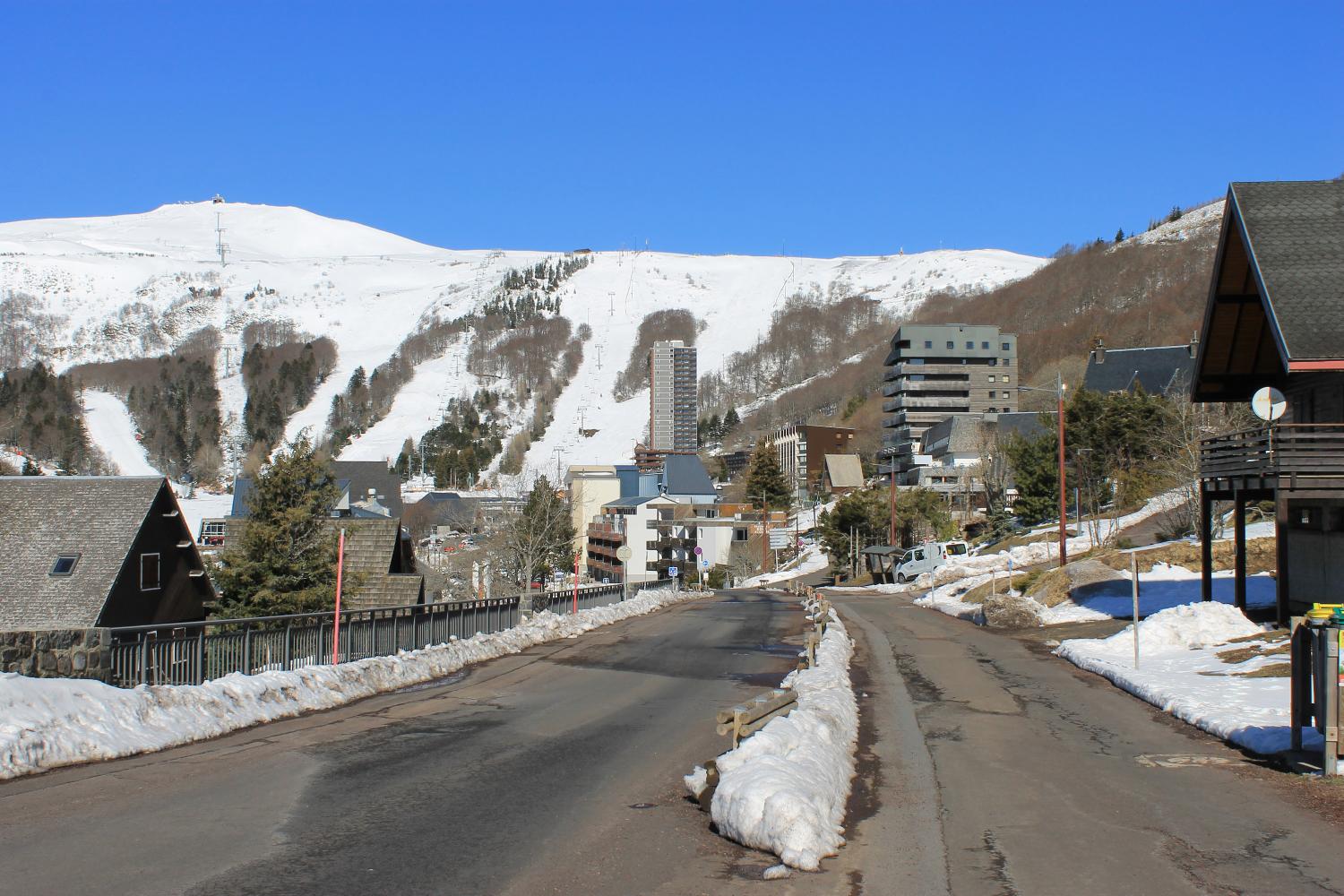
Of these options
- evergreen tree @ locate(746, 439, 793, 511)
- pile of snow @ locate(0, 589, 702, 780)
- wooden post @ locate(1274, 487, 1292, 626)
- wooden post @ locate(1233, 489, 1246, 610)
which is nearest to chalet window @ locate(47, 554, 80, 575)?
pile of snow @ locate(0, 589, 702, 780)

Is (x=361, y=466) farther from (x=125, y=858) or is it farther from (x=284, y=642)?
(x=125, y=858)

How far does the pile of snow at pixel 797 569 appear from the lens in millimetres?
85950

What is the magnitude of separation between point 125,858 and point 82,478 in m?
27.8

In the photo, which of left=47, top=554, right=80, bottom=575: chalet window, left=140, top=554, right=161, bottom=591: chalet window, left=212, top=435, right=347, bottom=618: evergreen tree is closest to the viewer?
left=47, top=554, right=80, bottom=575: chalet window

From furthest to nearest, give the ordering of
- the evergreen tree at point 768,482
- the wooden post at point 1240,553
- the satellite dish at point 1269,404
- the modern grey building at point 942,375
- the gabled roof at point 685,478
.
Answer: the modern grey building at point 942,375 → the gabled roof at point 685,478 → the evergreen tree at point 768,482 → the wooden post at point 1240,553 → the satellite dish at point 1269,404

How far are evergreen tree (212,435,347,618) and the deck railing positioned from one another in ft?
69.6

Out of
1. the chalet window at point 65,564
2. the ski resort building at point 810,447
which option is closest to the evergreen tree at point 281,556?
the chalet window at point 65,564

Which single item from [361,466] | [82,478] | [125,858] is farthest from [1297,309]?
[361,466]

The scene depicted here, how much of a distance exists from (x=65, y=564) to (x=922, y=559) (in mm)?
45772

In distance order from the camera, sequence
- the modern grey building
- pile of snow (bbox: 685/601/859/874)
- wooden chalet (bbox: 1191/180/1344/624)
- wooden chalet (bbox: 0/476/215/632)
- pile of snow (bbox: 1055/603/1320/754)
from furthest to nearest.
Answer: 1. the modern grey building
2. wooden chalet (bbox: 0/476/215/632)
3. wooden chalet (bbox: 1191/180/1344/624)
4. pile of snow (bbox: 1055/603/1320/754)
5. pile of snow (bbox: 685/601/859/874)

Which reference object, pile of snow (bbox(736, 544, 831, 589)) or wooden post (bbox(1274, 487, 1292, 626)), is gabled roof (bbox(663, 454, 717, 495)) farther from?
wooden post (bbox(1274, 487, 1292, 626))

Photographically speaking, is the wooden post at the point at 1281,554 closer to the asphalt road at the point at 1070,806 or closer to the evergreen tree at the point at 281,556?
the asphalt road at the point at 1070,806

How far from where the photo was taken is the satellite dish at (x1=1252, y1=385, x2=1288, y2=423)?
21.9 metres

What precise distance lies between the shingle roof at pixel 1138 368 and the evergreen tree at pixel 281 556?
84.6 meters
